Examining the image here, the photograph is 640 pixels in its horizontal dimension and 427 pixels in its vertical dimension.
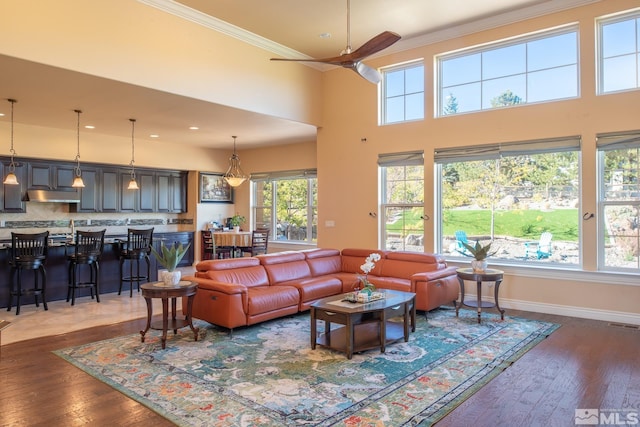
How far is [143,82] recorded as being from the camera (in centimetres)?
534

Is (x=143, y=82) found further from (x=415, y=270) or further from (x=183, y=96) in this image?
(x=415, y=270)

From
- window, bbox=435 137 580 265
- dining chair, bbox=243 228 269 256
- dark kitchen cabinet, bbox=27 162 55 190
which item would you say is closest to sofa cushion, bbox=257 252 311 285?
window, bbox=435 137 580 265

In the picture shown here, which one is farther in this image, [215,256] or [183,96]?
[215,256]

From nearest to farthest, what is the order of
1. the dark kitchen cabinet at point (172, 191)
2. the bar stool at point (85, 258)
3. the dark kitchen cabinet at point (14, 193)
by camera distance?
the bar stool at point (85, 258) < the dark kitchen cabinet at point (14, 193) < the dark kitchen cabinet at point (172, 191)

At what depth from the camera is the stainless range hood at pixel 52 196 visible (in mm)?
7918

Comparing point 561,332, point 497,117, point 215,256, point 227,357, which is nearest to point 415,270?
point 561,332

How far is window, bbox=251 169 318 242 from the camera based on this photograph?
980 centimetres

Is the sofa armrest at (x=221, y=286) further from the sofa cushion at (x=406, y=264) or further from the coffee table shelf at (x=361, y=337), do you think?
the sofa cushion at (x=406, y=264)

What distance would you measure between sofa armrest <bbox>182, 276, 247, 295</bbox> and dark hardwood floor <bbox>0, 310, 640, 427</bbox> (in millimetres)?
1407

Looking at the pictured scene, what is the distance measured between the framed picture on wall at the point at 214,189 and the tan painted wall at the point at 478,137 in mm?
3646

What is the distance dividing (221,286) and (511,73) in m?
5.07

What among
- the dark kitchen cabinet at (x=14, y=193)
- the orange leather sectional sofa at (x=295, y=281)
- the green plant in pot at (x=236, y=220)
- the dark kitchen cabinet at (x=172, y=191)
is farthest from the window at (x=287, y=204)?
the dark kitchen cabinet at (x=14, y=193)

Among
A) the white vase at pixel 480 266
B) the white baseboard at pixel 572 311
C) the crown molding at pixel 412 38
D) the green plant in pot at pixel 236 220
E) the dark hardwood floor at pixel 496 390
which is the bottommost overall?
the dark hardwood floor at pixel 496 390

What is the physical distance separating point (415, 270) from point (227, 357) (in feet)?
10.2
